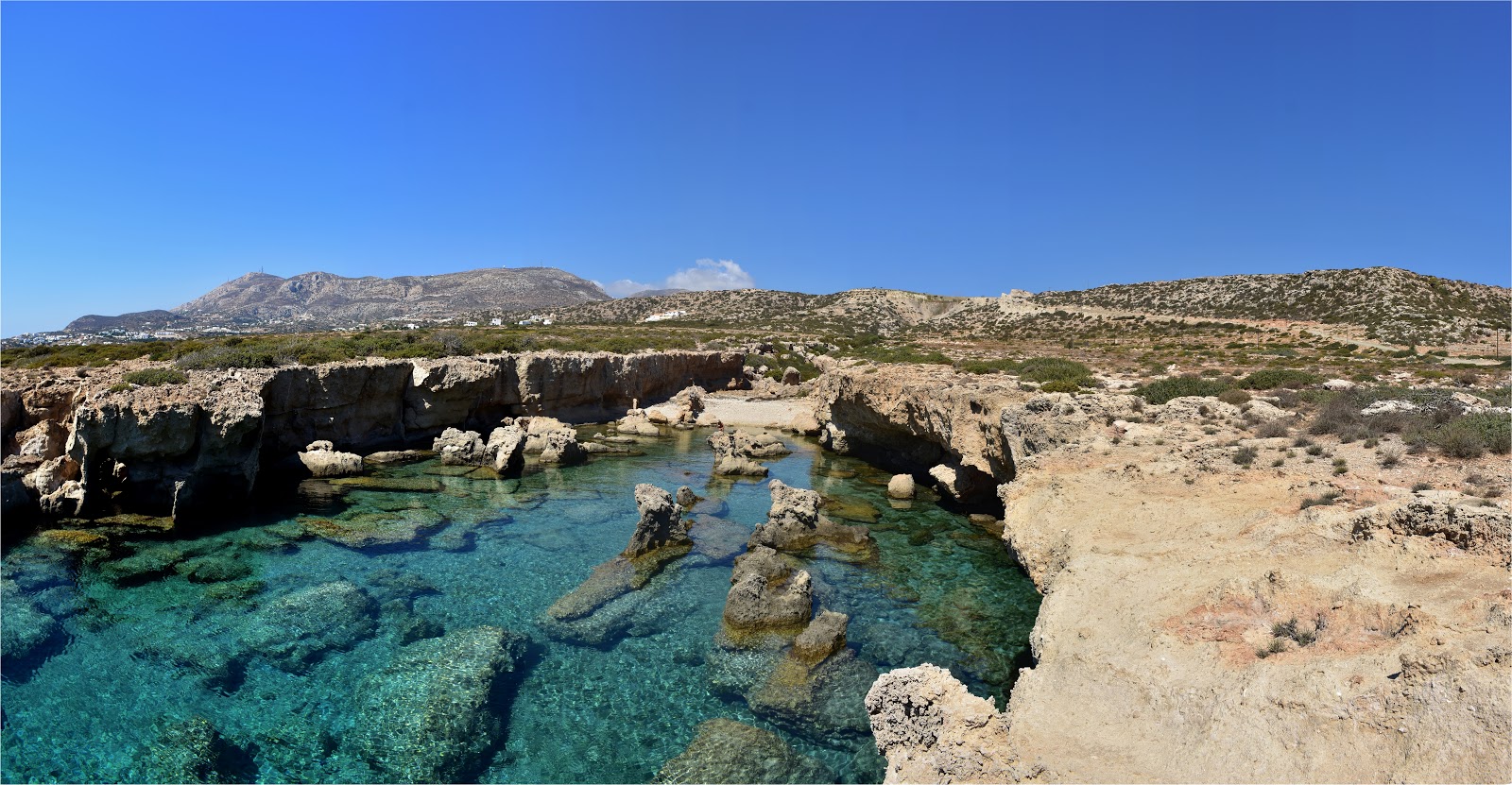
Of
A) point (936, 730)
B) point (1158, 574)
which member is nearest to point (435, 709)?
point (936, 730)

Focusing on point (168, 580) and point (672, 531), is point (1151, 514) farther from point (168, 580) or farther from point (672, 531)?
point (168, 580)

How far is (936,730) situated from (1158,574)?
15.2ft

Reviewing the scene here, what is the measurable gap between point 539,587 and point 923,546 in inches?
379

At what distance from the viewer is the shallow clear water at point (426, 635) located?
880 centimetres

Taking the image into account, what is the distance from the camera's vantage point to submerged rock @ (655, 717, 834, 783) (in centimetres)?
836

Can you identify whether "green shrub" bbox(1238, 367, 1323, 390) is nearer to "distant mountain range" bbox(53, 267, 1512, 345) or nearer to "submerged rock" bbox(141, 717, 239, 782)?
"distant mountain range" bbox(53, 267, 1512, 345)

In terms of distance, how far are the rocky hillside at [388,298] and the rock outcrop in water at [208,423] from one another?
4218 inches

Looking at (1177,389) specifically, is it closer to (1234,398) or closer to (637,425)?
(1234,398)

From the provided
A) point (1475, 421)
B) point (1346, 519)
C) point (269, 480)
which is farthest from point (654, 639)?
point (269, 480)

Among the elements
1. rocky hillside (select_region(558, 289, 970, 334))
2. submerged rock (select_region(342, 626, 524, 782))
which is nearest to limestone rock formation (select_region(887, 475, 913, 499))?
submerged rock (select_region(342, 626, 524, 782))

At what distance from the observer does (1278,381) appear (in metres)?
21.1

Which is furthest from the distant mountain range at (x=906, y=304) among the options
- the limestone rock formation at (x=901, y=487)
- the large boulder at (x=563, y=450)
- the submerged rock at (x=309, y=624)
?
the submerged rock at (x=309, y=624)

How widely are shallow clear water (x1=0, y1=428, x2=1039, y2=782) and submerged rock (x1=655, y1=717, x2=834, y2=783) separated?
224 millimetres

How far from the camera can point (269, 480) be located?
22000mm
